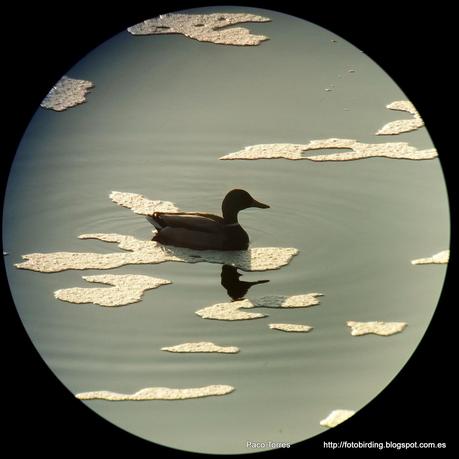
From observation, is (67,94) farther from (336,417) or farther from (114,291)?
(336,417)

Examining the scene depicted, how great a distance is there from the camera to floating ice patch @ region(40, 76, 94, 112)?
10.5 meters

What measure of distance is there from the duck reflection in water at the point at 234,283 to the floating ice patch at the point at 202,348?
2.71ft

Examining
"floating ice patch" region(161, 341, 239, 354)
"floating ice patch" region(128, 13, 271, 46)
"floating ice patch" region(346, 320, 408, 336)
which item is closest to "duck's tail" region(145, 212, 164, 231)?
"floating ice patch" region(161, 341, 239, 354)

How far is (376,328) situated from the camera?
6781 millimetres

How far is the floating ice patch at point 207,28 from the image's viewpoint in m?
11.4

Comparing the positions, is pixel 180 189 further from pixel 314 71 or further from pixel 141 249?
pixel 314 71

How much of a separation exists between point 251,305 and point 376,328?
969mm

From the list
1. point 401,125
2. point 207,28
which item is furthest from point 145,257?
point 207,28

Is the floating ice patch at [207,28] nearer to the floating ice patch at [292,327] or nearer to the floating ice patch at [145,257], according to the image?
the floating ice patch at [145,257]

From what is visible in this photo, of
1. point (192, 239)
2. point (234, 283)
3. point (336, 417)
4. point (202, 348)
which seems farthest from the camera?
point (192, 239)

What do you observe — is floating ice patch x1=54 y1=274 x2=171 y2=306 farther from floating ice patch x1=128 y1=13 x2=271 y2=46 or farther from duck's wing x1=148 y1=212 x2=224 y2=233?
floating ice patch x1=128 y1=13 x2=271 y2=46

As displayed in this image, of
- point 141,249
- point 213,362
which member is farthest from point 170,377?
point 141,249

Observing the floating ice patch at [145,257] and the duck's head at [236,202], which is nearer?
the floating ice patch at [145,257]

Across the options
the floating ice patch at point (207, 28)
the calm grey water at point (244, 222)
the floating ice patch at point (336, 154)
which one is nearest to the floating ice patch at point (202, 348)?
the calm grey water at point (244, 222)
